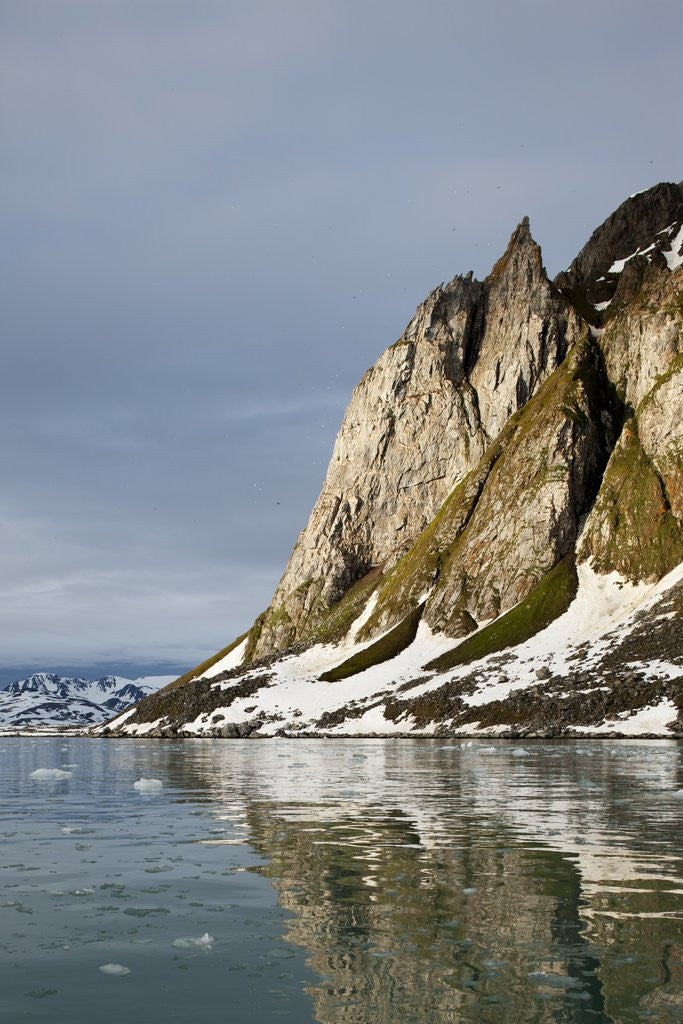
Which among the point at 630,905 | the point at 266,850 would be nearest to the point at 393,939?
the point at 630,905

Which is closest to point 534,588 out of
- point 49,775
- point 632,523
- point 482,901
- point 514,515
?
point 514,515

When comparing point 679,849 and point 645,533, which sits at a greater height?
point 645,533

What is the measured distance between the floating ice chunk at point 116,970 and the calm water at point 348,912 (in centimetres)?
12

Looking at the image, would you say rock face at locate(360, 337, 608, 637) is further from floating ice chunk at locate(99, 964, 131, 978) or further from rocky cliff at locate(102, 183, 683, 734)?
floating ice chunk at locate(99, 964, 131, 978)

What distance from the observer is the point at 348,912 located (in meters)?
13.3

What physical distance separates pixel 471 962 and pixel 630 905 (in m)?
4.15

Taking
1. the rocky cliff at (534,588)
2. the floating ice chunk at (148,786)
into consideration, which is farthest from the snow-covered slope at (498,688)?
the floating ice chunk at (148,786)

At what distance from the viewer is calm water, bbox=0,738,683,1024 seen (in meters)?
9.37

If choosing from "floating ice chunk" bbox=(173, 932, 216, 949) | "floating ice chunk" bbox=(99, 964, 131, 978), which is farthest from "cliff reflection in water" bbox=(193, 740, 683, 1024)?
"floating ice chunk" bbox=(99, 964, 131, 978)

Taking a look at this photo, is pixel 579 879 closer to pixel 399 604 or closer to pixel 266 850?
pixel 266 850

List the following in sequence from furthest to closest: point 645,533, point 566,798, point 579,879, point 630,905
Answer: point 645,533 → point 566,798 → point 579,879 → point 630,905

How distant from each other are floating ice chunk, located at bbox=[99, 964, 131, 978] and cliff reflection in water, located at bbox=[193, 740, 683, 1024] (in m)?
2.36

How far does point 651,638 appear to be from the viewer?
116875mm

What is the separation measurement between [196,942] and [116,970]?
1.48 m
